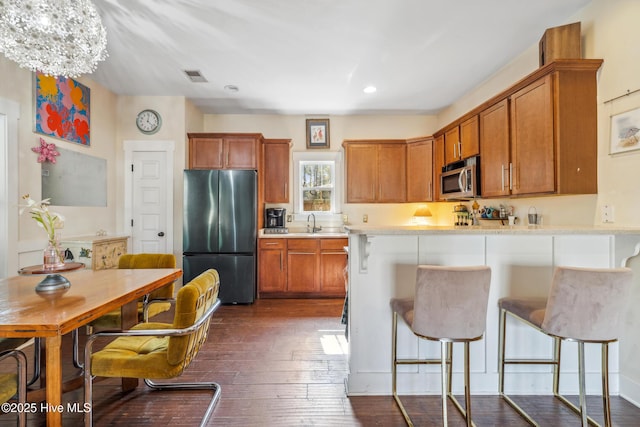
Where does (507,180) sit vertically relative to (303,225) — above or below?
above

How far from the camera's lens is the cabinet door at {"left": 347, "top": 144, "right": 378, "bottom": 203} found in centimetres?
455

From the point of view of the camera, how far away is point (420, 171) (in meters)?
4.36

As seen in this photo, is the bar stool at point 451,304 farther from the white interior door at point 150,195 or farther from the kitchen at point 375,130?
the white interior door at point 150,195

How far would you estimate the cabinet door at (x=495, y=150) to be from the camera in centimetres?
271

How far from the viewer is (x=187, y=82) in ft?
11.8

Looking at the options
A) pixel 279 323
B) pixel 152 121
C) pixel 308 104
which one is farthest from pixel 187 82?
pixel 279 323

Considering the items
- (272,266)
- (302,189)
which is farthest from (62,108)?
(302,189)

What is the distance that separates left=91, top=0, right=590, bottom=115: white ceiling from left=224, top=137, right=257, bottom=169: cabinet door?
570 mm

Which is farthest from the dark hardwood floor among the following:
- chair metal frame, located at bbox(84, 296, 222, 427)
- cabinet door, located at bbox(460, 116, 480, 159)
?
cabinet door, located at bbox(460, 116, 480, 159)

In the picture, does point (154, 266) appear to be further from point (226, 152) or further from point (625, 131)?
point (625, 131)

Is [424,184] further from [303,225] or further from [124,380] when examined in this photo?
[124,380]

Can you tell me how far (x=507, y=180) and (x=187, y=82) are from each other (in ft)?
12.1

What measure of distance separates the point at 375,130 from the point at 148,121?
336 centimetres

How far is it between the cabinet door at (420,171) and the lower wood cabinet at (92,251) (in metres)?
3.95
